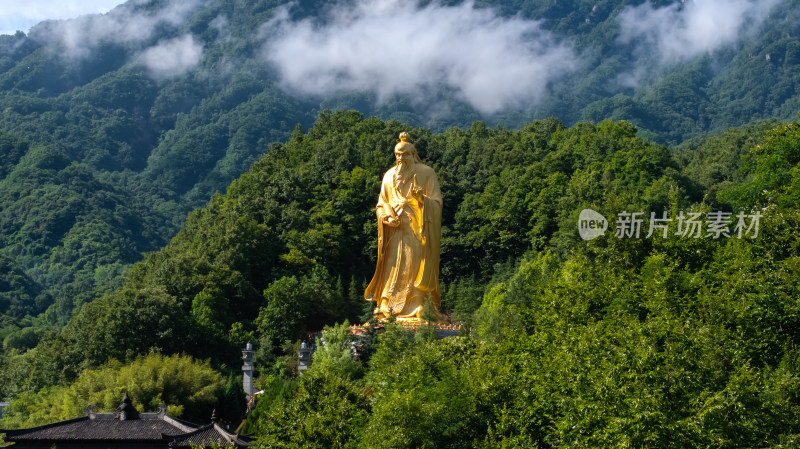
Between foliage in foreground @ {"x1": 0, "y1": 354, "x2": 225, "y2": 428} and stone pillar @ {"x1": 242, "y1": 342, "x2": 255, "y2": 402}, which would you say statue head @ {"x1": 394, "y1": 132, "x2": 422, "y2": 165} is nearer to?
stone pillar @ {"x1": 242, "y1": 342, "x2": 255, "y2": 402}

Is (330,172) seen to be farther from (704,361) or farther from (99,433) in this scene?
(704,361)

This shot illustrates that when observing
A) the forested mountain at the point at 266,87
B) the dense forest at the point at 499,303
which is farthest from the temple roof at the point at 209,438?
the forested mountain at the point at 266,87

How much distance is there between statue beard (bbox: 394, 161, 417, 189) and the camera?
30.7 m

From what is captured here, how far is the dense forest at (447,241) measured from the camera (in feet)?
57.4

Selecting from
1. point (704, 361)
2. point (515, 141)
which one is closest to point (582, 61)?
point (515, 141)

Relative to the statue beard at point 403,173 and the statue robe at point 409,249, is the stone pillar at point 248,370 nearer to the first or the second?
the statue robe at point 409,249

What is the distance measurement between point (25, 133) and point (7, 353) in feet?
111

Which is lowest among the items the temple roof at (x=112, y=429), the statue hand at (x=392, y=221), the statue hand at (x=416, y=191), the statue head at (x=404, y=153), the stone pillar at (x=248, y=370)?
the temple roof at (x=112, y=429)

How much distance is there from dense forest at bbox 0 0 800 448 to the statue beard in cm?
334

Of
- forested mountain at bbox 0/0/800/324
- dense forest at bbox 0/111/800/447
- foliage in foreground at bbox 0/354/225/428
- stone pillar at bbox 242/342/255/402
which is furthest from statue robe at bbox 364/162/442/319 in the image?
forested mountain at bbox 0/0/800/324

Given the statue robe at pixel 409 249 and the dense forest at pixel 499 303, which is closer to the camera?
the dense forest at pixel 499 303

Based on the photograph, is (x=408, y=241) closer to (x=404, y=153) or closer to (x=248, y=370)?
(x=404, y=153)

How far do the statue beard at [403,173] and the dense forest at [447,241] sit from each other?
11.0ft

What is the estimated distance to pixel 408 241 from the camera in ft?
99.7
